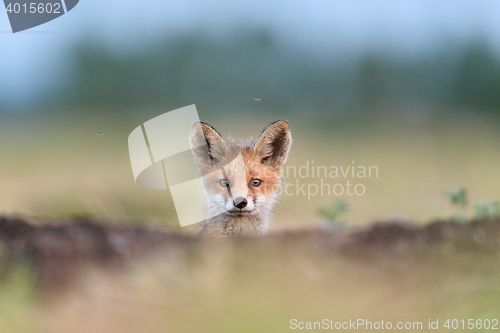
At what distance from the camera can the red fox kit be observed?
362 cm

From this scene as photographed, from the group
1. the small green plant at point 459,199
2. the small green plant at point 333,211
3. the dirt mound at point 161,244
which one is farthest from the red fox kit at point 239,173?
the small green plant at point 459,199

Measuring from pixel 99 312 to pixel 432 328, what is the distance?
1.74 meters

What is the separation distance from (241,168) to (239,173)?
0.22 feet

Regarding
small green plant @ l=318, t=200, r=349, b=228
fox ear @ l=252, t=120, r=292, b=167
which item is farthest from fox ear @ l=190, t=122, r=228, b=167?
small green plant @ l=318, t=200, r=349, b=228

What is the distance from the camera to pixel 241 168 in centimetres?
368

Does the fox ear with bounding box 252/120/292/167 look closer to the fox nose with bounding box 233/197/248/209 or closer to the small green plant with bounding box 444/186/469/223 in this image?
the fox nose with bounding box 233/197/248/209

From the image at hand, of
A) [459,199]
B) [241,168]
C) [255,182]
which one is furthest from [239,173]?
[459,199]

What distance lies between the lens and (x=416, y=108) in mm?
8375

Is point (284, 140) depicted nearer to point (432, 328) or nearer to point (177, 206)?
point (177, 206)

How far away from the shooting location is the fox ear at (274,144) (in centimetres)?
376

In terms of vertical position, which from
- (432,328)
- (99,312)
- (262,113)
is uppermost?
(262,113)

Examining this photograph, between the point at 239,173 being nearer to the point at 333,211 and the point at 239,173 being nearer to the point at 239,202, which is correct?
the point at 239,202

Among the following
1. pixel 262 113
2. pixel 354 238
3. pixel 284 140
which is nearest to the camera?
pixel 354 238

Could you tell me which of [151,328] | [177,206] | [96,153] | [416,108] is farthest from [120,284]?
[416,108]
